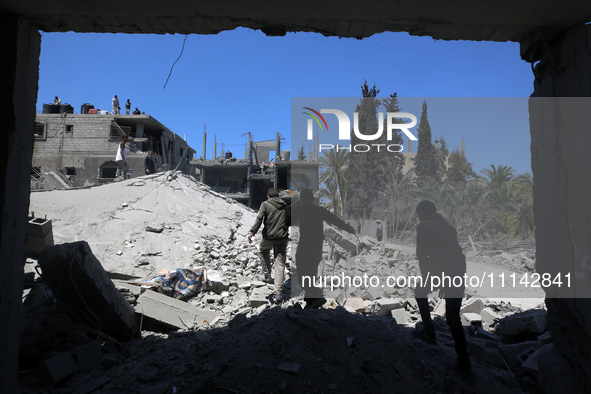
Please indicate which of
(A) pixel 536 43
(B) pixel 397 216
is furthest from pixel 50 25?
(B) pixel 397 216

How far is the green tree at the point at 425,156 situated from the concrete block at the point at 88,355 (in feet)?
34.0

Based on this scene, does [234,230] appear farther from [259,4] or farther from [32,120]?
[259,4]

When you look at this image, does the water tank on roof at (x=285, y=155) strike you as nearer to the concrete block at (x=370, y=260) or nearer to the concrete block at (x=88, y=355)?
the concrete block at (x=370, y=260)

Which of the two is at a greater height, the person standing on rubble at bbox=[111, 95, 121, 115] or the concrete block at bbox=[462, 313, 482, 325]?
the person standing on rubble at bbox=[111, 95, 121, 115]

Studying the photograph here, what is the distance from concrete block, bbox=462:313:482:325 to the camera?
14.1 feet

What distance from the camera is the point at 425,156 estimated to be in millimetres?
11703

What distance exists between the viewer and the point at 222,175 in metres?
28.0

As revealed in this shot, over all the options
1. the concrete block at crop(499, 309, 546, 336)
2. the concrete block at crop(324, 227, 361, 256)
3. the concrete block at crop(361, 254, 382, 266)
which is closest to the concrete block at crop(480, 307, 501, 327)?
the concrete block at crop(499, 309, 546, 336)

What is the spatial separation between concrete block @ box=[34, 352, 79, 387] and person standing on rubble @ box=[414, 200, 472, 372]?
3383 mm

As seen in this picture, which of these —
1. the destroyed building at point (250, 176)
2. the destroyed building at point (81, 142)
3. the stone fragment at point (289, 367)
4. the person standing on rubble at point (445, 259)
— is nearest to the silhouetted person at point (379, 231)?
the person standing on rubble at point (445, 259)

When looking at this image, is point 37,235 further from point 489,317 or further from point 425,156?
point 425,156

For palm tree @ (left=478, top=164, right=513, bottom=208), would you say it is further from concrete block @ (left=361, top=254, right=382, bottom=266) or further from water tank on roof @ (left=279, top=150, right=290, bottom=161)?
water tank on roof @ (left=279, top=150, right=290, bottom=161)

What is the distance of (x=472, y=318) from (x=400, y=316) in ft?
3.15

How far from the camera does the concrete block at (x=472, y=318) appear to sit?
4.31m
